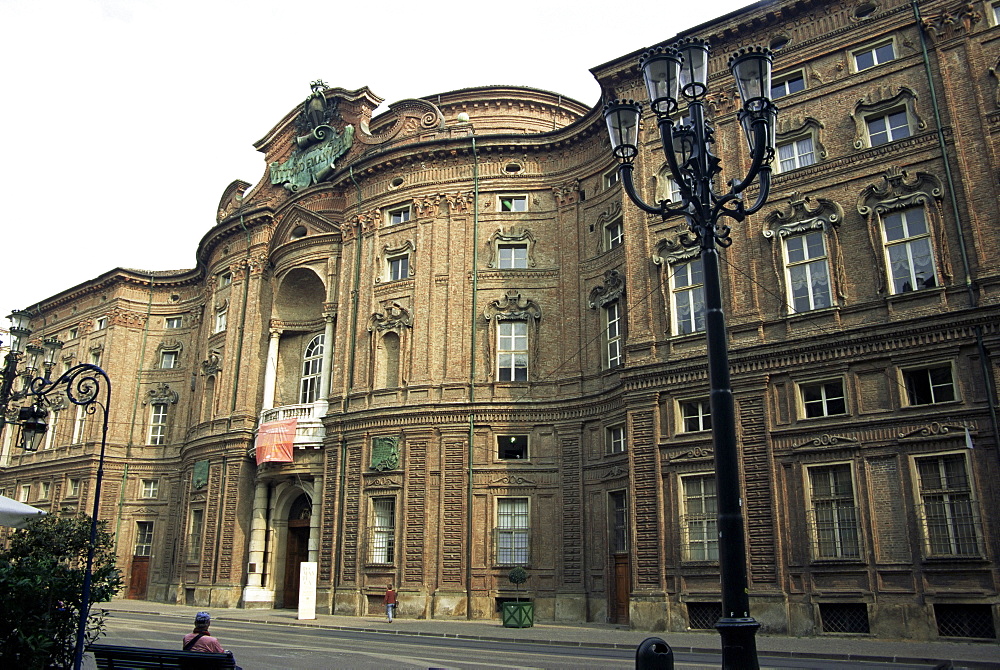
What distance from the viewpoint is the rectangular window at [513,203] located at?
33.8m

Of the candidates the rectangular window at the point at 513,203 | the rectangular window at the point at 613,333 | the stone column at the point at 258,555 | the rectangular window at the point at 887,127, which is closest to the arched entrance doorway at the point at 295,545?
the stone column at the point at 258,555

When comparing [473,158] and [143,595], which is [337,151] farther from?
[143,595]

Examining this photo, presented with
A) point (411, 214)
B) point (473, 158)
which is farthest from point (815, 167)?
point (411, 214)

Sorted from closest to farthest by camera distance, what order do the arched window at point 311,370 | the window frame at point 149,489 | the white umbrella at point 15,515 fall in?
1. the white umbrella at point 15,515
2. the arched window at point 311,370
3. the window frame at point 149,489

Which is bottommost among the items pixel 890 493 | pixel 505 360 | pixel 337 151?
pixel 890 493

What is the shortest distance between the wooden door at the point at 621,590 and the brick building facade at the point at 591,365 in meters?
0.16

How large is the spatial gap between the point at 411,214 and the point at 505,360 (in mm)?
7794

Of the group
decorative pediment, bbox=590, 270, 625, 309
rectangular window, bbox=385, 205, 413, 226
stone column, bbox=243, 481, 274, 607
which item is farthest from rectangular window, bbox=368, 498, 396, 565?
rectangular window, bbox=385, 205, 413, 226

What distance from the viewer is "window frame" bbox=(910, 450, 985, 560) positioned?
19.4 meters

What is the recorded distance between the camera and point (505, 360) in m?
32.1

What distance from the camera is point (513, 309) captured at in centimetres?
3225

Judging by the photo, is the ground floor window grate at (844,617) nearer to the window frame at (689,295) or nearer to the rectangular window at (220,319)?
the window frame at (689,295)

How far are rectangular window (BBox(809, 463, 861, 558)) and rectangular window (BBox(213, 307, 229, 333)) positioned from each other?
101ft

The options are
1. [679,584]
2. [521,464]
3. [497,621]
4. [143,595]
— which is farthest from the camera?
[143,595]
